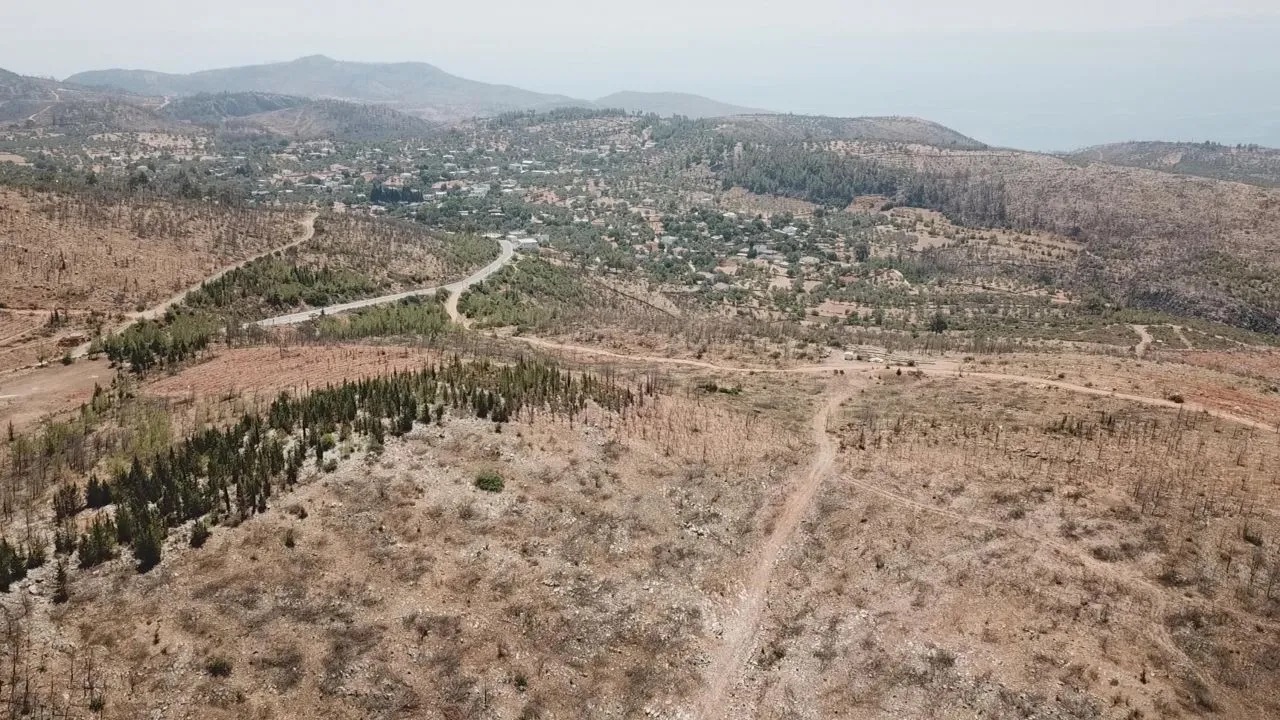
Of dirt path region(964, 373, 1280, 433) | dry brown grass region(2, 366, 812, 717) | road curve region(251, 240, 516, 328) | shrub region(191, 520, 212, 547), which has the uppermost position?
dirt path region(964, 373, 1280, 433)

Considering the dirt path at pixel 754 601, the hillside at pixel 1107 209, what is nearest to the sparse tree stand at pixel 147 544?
the dirt path at pixel 754 601

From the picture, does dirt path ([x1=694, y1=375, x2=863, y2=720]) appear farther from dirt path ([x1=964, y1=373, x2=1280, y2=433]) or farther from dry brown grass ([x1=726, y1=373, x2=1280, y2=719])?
dirt path ([x1=964, y1=373, x2=1280, y2=433])

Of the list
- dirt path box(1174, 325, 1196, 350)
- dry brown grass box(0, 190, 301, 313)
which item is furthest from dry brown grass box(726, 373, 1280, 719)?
dry brown grass box(0, 190, 301, 313)

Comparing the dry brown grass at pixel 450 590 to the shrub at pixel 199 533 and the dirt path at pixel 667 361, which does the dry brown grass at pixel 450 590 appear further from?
the dirt path at pixel 667 361

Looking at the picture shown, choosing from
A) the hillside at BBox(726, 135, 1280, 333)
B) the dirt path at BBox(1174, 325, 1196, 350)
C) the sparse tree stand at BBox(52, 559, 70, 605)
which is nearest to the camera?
the sparse tree stand at BBox(52, 559, 70, 605)

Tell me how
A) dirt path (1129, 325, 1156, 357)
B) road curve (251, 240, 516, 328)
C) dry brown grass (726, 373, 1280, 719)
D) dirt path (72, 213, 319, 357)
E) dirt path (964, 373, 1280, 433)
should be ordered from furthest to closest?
1. dirt path (1129, 325, 1156, 357)
2. road curve (251, 240, 516, 328)
3. dirt path (72, 213, 319, 357)
4. dirt path (964, 373, 1280, 433)
5. dry brown grass (726, 373, 1280, 719)

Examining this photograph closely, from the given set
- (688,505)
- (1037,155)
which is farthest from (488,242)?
(1037,155)

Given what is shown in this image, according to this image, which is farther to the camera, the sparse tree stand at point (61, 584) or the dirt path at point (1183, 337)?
the dirt path at point (1183, 337)

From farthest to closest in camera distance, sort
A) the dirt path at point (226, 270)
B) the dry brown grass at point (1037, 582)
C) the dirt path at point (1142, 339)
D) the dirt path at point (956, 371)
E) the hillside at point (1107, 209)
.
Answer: the hillside at point (1107, 209)
the dirt path at point (1142, 339)
the dirt path at point (226, 270)
the dirt path at point (956, 371)
the dry brown grass at point (1037, 582)
